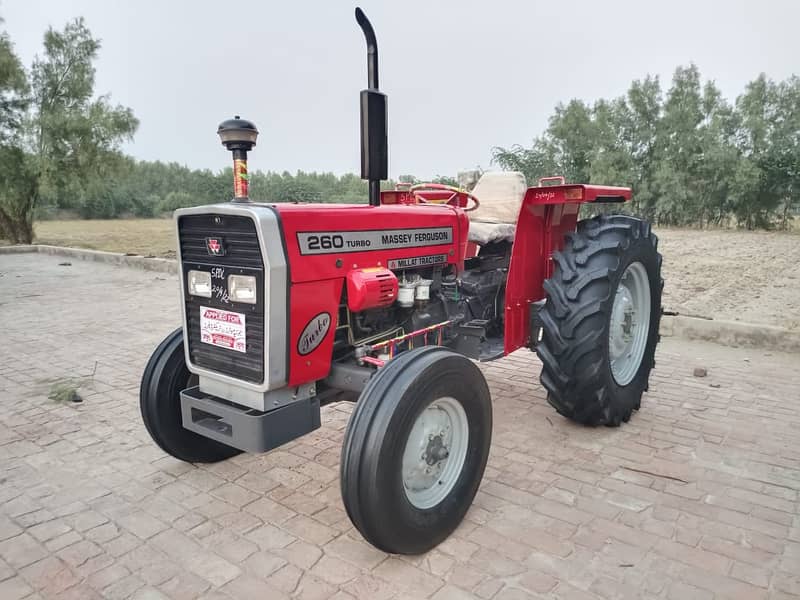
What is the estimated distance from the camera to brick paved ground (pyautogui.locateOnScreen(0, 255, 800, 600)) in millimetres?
2098

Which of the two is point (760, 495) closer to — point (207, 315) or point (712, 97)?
point (207, 315)

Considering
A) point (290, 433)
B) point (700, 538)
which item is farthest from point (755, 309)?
point (290, 433)

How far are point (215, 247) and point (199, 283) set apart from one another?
26 cm

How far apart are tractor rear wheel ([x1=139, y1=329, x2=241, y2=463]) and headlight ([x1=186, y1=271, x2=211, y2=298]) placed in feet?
1.38

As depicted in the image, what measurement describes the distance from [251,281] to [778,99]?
84.5ft

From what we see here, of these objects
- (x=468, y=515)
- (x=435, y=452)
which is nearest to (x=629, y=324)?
(x=468, y=515)

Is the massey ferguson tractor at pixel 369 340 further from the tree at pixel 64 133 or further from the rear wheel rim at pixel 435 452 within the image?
the tree at pixel 64 133

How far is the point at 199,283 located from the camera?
8.33 feet

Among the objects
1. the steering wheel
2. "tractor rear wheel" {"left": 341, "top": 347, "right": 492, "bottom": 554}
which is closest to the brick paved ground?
"tractor rear wheel" {"left": 341, "top": 347, "right": 492, "bottom": 554}

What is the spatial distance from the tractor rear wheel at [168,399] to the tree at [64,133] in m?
17.8

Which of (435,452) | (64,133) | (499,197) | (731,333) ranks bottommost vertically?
(731,333)

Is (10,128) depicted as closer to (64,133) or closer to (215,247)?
(64,133)

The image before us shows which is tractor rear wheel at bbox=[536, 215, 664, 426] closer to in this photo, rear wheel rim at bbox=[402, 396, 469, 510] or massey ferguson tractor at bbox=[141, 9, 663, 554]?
massey ferguson tractor at bbox=[141, 9, 663, 554]

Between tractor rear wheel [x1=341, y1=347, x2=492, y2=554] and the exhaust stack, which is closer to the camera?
tractor rear wheel [x1=341, y1=347, x2=492, y2=554]
